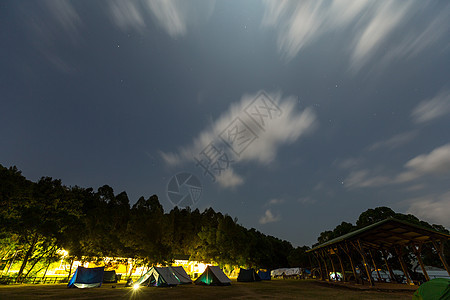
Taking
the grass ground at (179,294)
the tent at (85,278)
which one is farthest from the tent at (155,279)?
the tent at (85,278)

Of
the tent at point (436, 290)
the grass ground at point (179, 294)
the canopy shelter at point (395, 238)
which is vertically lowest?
the grass ground at point (179, 294)

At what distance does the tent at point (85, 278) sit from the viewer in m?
18.8

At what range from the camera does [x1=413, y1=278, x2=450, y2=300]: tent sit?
6.22 meters

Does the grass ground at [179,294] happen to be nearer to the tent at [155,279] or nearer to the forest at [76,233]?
the tent at [155,279]

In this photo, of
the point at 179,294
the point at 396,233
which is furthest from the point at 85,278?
the point at 396,233

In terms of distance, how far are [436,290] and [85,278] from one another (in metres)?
24.3

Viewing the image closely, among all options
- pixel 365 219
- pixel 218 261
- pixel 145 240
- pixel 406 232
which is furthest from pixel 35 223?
pixel 365 219

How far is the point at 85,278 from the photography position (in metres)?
19.3

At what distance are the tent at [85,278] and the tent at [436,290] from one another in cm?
2370

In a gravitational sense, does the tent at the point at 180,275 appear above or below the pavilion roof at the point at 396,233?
below

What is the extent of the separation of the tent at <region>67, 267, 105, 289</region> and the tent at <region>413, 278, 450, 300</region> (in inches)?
933

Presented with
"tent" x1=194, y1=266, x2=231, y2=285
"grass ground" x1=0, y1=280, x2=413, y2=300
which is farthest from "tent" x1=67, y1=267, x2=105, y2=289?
"tent" x1=194, y1=266, x2=231, y2=285

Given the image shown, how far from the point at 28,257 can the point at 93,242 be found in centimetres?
592

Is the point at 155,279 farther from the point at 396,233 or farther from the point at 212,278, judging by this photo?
the point at 396,233
